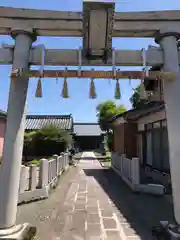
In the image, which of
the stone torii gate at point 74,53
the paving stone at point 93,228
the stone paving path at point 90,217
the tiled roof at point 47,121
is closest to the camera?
the stone torii gate at point 74,53

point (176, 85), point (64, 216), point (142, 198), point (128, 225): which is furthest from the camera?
point (142, 198)

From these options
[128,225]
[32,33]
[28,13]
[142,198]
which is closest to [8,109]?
[32,33]

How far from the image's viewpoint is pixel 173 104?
423cm

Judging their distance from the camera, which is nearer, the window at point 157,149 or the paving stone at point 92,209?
the paving stone at point 92,209

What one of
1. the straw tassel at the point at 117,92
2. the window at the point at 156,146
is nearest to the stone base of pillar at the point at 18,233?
the straw tassel at the point at 117,92

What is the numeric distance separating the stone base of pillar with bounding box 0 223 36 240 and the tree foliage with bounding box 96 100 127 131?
25.0 metres

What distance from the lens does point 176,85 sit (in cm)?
425

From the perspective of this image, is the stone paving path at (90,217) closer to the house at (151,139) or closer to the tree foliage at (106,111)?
the house at (151,139)

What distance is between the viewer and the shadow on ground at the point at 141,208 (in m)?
4.86

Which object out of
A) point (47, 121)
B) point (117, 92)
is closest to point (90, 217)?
point (117, 92)

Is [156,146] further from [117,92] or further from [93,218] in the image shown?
[117,92]

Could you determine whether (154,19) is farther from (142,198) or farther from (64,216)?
(142,198)

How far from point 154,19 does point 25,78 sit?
2.87 meters

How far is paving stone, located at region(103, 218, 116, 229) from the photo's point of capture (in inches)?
189
